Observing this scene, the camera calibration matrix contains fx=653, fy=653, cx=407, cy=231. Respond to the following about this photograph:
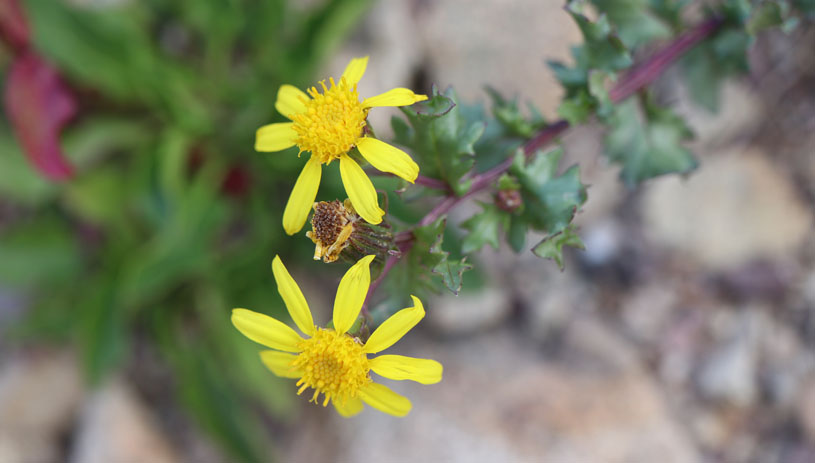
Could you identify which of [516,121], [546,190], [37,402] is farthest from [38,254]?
[546,190]

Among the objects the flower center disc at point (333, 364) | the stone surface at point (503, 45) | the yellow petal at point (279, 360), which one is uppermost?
the stone surface at point (503, 45)

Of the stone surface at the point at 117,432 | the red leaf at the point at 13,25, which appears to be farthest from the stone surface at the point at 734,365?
the red leaf at the point at 13,25

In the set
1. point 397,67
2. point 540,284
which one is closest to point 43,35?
point 397,67

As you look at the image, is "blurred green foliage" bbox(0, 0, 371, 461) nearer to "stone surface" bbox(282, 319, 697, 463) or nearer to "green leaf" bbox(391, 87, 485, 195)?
"stone surface" bbox(282, 319, 697, 463)

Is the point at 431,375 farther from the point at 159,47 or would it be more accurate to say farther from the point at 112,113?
the point at 159,47

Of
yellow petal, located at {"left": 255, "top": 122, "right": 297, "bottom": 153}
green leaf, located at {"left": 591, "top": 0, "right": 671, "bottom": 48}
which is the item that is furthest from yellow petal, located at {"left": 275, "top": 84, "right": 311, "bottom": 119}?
green leaf, located at {"left": 591, "top": 0, "right": 671, "bottom": 48}

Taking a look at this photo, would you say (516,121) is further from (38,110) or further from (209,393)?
(38,110)

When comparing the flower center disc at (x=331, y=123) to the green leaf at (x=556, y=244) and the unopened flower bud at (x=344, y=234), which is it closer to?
the unopened flower bud at (x=344, y=234)
